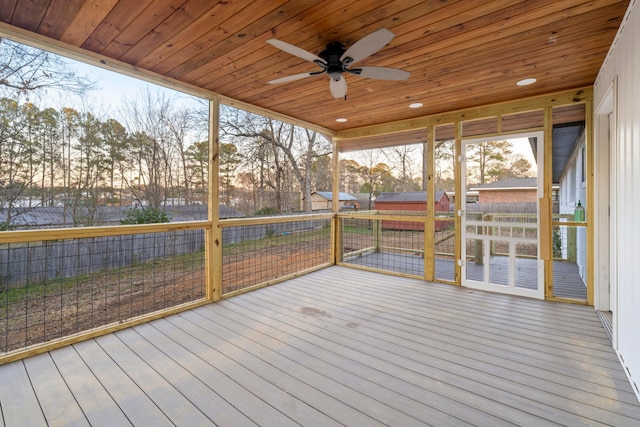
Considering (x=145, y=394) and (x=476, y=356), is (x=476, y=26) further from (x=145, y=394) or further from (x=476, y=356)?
(x=145, y=394)

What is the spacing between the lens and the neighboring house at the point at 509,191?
3666 millimetres

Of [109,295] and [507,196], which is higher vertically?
[507,196]

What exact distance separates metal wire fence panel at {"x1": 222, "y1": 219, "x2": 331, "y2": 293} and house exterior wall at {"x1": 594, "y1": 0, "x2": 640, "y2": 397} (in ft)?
11.7

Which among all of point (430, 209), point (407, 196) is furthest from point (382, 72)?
point (407, 196)

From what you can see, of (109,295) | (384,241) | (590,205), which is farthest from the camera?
(384,241)

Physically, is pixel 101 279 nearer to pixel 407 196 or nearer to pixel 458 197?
pixel 407 196

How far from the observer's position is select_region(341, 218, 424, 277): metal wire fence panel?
4.71 metres

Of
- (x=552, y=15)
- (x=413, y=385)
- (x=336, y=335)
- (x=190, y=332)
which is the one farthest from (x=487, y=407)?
(x=552, y=15)

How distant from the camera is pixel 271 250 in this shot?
440 cm

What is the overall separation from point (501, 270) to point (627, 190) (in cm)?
223

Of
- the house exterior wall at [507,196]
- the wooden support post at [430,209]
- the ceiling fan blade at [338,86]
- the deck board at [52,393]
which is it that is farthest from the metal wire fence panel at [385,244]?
the deck board at [52,393]

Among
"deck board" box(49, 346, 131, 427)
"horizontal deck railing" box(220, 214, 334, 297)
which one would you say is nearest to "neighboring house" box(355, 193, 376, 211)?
"horizontal deck railing" box(220, 214, 334, 297)

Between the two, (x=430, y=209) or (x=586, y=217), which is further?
(x=430, y=209)

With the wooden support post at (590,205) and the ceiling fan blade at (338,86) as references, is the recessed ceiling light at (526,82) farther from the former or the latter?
the ceiling fan blade at (338,86)
